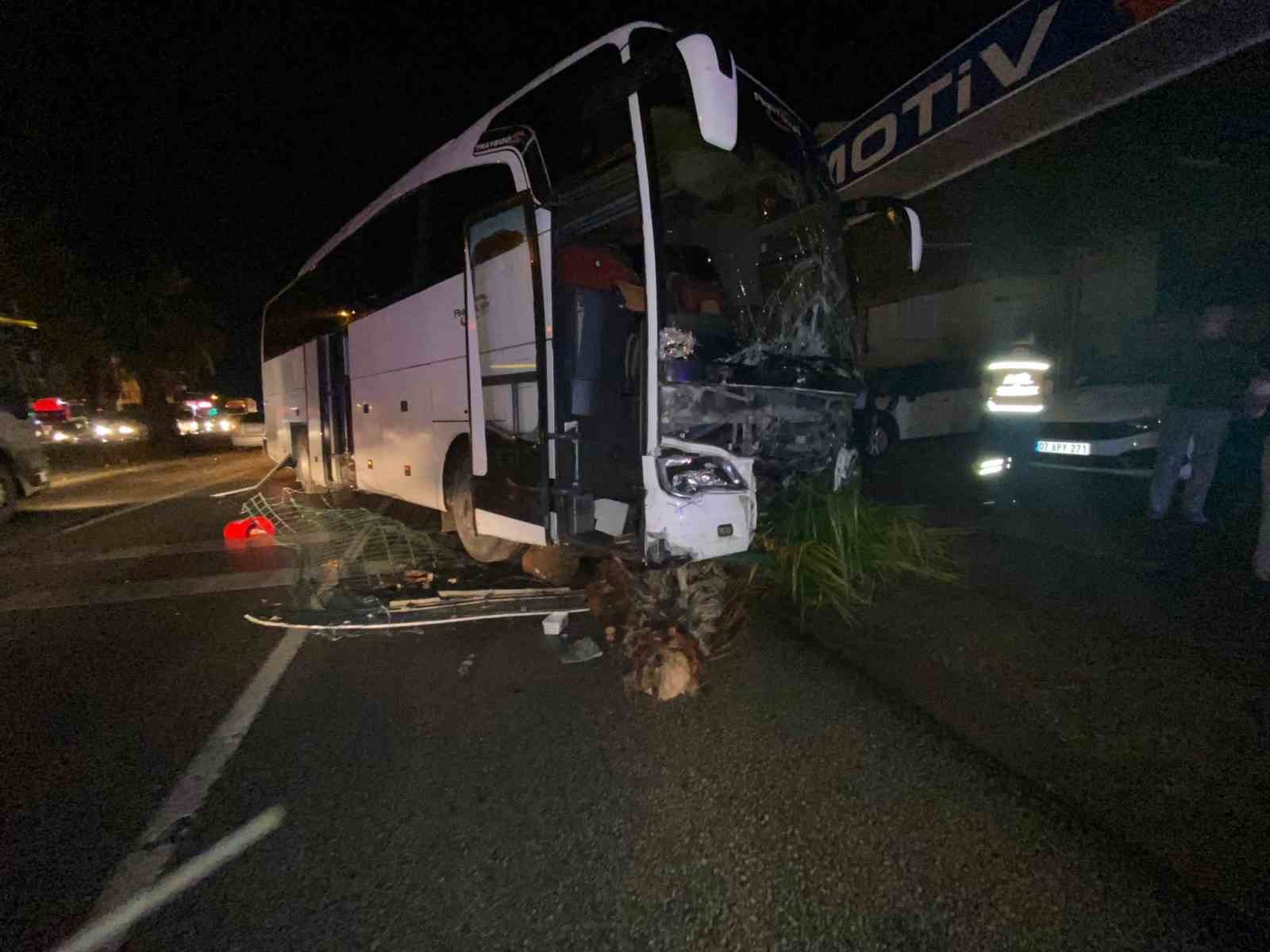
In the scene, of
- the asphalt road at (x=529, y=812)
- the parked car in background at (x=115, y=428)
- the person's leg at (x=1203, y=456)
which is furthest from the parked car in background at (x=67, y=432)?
the person's leg at (x=1203, y=456)

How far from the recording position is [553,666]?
146 inches

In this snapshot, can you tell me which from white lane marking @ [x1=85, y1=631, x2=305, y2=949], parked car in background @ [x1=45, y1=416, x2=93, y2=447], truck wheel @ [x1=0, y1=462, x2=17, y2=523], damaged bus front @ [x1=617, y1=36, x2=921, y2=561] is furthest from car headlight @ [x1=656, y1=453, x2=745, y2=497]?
parked car in background @ [x1=45, y1=416, x2=93, y2=447]

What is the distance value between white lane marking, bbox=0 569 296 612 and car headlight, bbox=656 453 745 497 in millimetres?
3691

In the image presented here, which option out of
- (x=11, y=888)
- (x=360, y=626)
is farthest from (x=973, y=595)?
(x=11, y=888)

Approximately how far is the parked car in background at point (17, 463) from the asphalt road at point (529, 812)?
7.01 m

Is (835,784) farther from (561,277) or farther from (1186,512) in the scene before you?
(1186,512)

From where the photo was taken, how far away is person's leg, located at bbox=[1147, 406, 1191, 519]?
18.4ft

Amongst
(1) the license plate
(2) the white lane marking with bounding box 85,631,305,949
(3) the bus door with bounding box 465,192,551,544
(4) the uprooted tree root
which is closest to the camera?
(2) the white lane marking with bounding box 85,631,305,949

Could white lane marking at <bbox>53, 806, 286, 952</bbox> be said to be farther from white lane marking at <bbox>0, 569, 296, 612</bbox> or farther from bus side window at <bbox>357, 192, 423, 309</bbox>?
bus side window at <bbox>357, 192, 423, 309</bbox>

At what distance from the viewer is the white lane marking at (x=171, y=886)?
1.91 m

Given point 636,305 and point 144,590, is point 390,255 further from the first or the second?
point 636,305

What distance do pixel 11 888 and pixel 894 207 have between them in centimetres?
593

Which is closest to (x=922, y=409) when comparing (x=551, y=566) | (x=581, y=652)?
(x=551, y=566)

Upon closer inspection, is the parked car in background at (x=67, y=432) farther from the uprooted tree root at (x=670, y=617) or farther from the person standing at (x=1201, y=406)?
the person standing at (x=1201, y=406)
